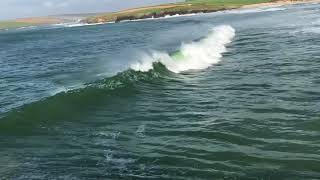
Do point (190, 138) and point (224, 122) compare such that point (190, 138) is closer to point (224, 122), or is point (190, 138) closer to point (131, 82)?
point (224, 122)

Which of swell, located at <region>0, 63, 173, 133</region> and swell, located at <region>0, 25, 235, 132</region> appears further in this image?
swell, located at <region>0, 25, 235, 132</region>

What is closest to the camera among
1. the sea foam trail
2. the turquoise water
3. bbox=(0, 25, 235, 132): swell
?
the turquoise water

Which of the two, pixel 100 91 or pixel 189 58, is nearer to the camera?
pixel 100 91

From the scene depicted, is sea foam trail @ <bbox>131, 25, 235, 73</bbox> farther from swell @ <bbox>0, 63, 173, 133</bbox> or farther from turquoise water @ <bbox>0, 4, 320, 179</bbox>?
swell @ <bbox>0, 63, 173, 133</bbox>

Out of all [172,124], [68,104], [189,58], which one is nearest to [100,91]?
[68,104]

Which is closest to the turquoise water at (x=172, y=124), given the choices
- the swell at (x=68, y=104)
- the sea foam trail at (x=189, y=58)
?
the swell at (x=68, y=104)

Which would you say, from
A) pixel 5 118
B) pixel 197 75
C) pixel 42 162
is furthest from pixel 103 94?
pixel 42 162

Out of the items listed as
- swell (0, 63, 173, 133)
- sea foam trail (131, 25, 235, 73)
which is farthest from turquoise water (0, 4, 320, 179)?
sea foam trail (131, 25, 235, 73)

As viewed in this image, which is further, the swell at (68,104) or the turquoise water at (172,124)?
the swell at (68,104)

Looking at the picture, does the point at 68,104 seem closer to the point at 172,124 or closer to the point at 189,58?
the point at 172,124

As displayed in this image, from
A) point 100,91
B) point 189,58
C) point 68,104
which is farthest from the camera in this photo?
point 189,58

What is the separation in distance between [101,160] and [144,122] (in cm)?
390

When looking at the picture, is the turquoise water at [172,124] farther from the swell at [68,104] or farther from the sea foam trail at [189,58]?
the sea foam trail at [189,58]

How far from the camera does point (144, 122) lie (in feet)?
53.3
